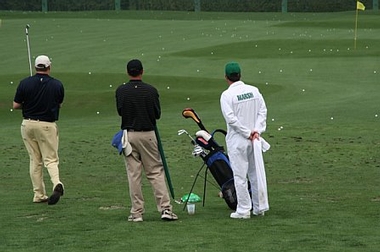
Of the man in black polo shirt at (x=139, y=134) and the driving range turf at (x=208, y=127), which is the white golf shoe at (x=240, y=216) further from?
the man in black polo shirt at (x=139, y=134)

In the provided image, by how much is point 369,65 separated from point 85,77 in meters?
10.2

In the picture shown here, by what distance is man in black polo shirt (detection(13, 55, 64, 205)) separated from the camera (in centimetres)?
1262

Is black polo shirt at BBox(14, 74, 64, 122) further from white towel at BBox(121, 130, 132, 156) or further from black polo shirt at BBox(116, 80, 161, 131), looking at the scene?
white towel at BBox(121, 130, 132, 156)

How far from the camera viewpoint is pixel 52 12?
2606 inches

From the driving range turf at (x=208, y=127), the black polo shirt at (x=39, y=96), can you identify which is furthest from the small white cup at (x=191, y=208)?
the black polo shirt at (x=39, y=96)

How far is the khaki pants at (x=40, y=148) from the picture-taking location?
500 inches

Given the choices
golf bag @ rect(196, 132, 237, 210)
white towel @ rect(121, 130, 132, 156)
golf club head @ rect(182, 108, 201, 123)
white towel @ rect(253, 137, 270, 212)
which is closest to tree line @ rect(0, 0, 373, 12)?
golf bag @ rect(196, 132, 237, 210)

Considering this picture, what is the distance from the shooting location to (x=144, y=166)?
448 inches

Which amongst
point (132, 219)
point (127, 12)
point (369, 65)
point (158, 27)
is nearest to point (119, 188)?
point (132, 219)

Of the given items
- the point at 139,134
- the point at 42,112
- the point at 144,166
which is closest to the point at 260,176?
the point at 144,166

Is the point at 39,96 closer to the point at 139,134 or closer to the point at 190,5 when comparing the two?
the point at 139,134

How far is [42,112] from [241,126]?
2824mm

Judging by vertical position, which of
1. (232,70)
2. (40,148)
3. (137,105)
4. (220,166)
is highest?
(232,70)

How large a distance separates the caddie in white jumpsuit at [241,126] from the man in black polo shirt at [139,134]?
801 millimetres
